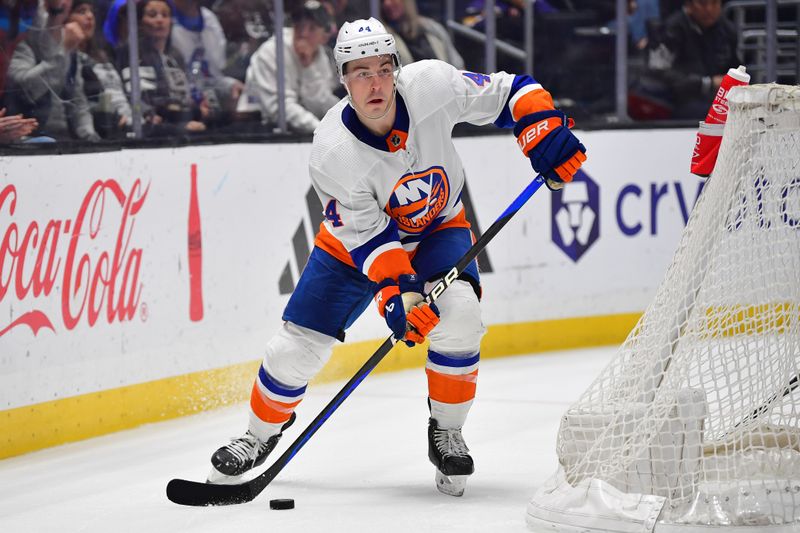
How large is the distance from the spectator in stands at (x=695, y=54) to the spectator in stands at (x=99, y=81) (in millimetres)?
2578

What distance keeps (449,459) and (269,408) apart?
1.51 feet

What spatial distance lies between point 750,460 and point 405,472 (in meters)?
1.04

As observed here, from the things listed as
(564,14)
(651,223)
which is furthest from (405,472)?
(564,14)

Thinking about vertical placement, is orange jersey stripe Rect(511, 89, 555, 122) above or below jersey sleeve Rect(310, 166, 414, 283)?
above

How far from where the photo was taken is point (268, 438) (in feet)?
10.5

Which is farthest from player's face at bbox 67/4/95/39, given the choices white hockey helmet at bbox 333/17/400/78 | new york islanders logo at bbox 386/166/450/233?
new york islanders logo at bbox 386/166/450/233

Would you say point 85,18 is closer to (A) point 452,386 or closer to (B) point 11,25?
(B) point 11,25

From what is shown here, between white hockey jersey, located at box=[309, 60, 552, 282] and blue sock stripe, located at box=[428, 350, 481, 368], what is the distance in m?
0.26

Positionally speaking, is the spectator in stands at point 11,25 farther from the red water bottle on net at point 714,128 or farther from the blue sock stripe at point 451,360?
the red water bottle on net at point 714,128

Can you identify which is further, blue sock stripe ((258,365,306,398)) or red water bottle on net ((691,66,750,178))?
blue sock stripe ((258,365,306,398))

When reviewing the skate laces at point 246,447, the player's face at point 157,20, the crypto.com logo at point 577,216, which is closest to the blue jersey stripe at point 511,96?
the skate laces at point 246,447

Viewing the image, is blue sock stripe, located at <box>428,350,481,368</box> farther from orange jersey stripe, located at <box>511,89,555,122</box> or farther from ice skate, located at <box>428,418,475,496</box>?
orange jersey stripe, located at <box>511,89,555,122</box>

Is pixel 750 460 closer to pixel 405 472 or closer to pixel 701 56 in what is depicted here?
pixel 405 472

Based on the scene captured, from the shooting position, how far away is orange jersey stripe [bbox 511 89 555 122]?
302 cm
